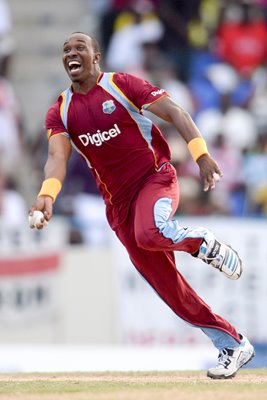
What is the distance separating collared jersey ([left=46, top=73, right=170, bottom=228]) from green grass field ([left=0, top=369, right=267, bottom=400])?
1.29m

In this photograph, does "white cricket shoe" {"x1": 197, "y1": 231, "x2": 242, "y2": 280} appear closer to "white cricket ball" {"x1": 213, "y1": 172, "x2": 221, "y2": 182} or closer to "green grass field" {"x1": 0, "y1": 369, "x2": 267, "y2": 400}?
"white cricket ball" {"x1": 213, "y1": 172, "x2": 221, "y2": 182}

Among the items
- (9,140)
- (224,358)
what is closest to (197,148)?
(224,358)

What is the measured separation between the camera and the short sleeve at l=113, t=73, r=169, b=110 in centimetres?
834

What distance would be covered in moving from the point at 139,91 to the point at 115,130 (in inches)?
12.5

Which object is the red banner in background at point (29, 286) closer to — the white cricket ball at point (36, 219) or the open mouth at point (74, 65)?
the open mouth at point (74, 65)

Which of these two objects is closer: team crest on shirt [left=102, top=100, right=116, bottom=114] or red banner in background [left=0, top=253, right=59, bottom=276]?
team crest on shirt [left=102, top=100, right=116, bottom=114]

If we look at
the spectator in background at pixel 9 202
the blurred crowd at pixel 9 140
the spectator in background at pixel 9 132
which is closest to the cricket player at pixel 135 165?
the blurred crowd at pixel 9 140

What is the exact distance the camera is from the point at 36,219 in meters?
7.93

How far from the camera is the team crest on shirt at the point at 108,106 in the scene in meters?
8.46

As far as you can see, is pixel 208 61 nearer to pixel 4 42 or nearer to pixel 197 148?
pixel 4 42

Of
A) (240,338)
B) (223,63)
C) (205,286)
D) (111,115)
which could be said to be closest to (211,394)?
(240,338)

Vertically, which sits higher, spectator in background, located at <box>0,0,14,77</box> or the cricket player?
spectator in background, located at <box>0,0,14,77</box>

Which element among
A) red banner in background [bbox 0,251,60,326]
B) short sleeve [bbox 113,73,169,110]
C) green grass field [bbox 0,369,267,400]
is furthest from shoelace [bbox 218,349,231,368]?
red banner in background [bbox 0,251,60,326]

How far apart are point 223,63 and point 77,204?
369 centimetres
